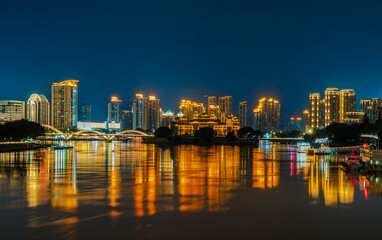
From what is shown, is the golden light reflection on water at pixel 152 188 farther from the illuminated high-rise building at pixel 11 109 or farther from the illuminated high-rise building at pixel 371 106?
the illuminated high-rise building at pixel 11 109

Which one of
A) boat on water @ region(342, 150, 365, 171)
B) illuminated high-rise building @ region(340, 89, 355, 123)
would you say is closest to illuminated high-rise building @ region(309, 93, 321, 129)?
illuminated high-rise building @ region(340, 89, 355, 123)

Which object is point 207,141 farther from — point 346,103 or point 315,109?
point 346,103

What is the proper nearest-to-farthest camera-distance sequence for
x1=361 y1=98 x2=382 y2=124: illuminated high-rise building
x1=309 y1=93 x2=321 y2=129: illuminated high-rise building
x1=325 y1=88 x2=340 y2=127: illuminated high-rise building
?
1. x1=325 y1=88 x2=340 y2=127: illuminated high-rise building
2. x1=361 y1=98 x2=382 y2=124: illuminated high-rise building
3. x1=309 y1=93 x2=321 y2=129: illuminated high-rise building

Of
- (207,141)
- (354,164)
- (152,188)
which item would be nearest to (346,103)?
(207,141)

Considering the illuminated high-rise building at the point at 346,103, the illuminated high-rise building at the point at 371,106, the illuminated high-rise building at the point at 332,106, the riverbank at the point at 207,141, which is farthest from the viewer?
the illuminated high-rise building at the point at 371,106

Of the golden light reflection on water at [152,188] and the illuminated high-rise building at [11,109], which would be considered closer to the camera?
the golden light reflection on water at [152,188]

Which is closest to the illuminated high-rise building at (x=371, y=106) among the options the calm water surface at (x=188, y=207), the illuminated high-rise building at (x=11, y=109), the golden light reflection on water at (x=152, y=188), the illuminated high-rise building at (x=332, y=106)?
the illuminated high-rise building at (x=332, y=106)

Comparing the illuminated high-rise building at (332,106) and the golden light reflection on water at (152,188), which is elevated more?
the illuminated high-rise building at (332,106)

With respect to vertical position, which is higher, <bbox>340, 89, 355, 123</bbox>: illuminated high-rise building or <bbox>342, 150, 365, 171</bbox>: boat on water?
<bbox>340, 89, 355, 123</bbox>: illuminated high-rise building

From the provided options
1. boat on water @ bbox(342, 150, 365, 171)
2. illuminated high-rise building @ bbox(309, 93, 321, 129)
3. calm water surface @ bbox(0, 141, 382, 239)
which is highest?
illuminated high-rise building @ bbox(309, 93, 321, 129)

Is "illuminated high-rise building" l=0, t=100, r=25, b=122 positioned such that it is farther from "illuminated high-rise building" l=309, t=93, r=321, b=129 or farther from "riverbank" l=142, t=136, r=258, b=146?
"illuminated high-rise building" l=309, t=93, r=321, b=129

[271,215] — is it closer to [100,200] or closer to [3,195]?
[100,200]

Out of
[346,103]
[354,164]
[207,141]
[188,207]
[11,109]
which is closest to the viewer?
[188,207]

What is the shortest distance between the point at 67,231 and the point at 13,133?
63342 millimetres
